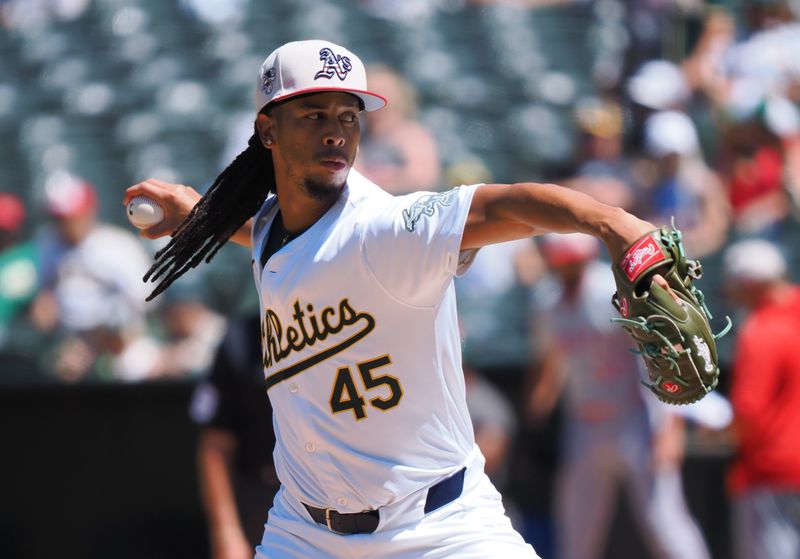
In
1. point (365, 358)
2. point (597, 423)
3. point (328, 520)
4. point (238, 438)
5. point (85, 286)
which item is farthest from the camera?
point (85, 286)

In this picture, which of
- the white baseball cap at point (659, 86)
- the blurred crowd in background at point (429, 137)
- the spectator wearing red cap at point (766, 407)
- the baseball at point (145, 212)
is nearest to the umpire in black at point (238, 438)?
the blurred crowd in background at point (429, 137)

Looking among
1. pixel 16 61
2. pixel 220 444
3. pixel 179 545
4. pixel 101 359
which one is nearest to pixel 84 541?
pixel 179 545

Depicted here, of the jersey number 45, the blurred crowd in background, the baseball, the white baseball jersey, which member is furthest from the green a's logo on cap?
the blurred crowd in background

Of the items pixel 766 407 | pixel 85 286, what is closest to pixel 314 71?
pixel 766 407

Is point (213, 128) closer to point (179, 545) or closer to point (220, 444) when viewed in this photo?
point (179, 545)

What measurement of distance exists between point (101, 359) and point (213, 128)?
2343 mm

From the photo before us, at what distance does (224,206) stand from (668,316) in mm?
1592

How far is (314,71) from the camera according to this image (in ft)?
10.9

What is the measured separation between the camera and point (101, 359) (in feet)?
24.3

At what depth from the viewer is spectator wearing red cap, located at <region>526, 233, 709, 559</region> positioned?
662 centimetres

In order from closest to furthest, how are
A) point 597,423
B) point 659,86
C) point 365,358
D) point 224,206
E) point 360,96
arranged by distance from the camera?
point 365,358 < point 360,96 < point 224,206 < point 597,423 < point 659,86

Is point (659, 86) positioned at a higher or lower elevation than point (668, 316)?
higher

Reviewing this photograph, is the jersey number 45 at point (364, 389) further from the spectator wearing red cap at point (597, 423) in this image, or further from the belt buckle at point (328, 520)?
the spectator wearing red cap at point (597, 423)

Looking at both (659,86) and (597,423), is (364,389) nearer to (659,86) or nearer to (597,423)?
(597,423)
